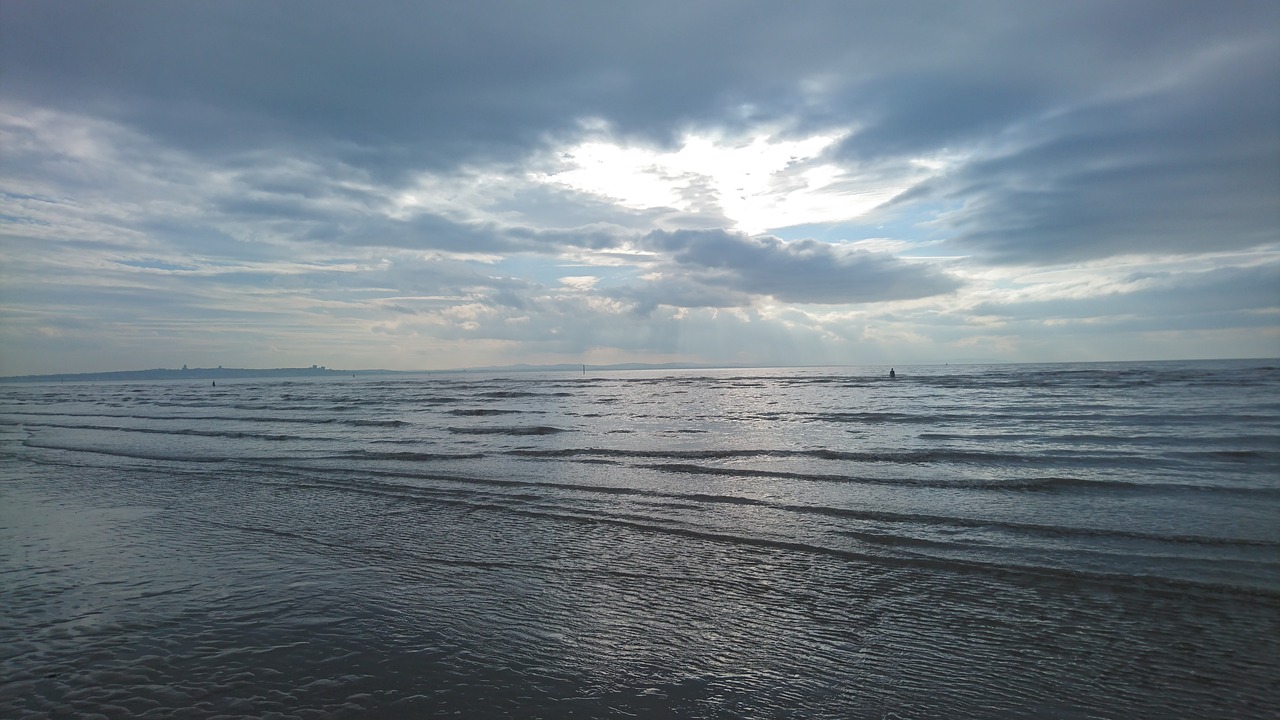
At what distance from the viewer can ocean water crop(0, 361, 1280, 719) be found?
542cm

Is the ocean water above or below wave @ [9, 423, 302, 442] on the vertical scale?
above

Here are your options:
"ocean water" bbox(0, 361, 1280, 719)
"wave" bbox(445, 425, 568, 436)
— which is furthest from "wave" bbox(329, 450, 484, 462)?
"wave" bbox(445, 425, 568, 436)

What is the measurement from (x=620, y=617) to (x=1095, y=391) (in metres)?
52.8

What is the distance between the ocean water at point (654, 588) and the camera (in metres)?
5.42

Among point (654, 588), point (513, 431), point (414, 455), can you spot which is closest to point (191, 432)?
point (513, 431)

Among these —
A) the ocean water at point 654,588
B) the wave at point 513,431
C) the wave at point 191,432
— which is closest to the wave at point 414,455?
the ocean water at point 654,588

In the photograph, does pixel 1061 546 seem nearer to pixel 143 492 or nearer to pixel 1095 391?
pixel 143 492

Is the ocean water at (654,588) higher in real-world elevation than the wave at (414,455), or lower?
higher

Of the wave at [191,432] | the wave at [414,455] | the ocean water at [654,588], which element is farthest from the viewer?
the wave at [191,432]

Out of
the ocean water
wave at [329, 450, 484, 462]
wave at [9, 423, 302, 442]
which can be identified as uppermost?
the ocean water

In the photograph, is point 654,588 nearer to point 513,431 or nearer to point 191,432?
point 513,431

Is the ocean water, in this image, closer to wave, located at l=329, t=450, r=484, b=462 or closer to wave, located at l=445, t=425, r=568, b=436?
wave, located at l=329, t=450, r=484, b=462

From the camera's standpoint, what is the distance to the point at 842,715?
502cm

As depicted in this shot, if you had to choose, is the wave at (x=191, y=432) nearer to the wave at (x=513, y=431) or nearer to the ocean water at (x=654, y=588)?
the wave at (x=513, y=431)
